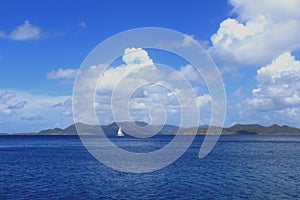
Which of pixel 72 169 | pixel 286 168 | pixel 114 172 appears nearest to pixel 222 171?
pixel 286 168

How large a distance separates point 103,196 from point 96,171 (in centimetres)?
3141

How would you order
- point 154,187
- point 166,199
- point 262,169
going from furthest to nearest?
point 262,169, point 154,187, point 166,199

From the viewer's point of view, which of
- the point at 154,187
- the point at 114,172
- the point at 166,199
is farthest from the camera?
the point at 114,172

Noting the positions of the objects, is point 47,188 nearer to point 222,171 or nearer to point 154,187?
point 154,187

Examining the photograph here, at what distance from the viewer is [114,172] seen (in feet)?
286

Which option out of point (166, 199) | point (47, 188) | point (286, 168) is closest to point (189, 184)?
A: point (166, 199)

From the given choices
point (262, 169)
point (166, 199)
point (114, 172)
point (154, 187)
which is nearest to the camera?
point (166, 199)

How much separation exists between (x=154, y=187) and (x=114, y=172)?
2279 centimetres

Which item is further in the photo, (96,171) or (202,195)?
(96,171)

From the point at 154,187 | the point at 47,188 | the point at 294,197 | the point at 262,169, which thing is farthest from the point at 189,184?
the point at 262,169

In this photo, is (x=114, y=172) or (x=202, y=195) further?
(x=114, y=172)

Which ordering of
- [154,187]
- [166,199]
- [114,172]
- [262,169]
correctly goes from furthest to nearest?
1. [262,169]
2. [114,172]
3. [154,187]
4. [166,199]

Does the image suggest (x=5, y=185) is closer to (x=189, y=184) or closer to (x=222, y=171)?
(x=189, y=184)

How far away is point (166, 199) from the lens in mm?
56531
